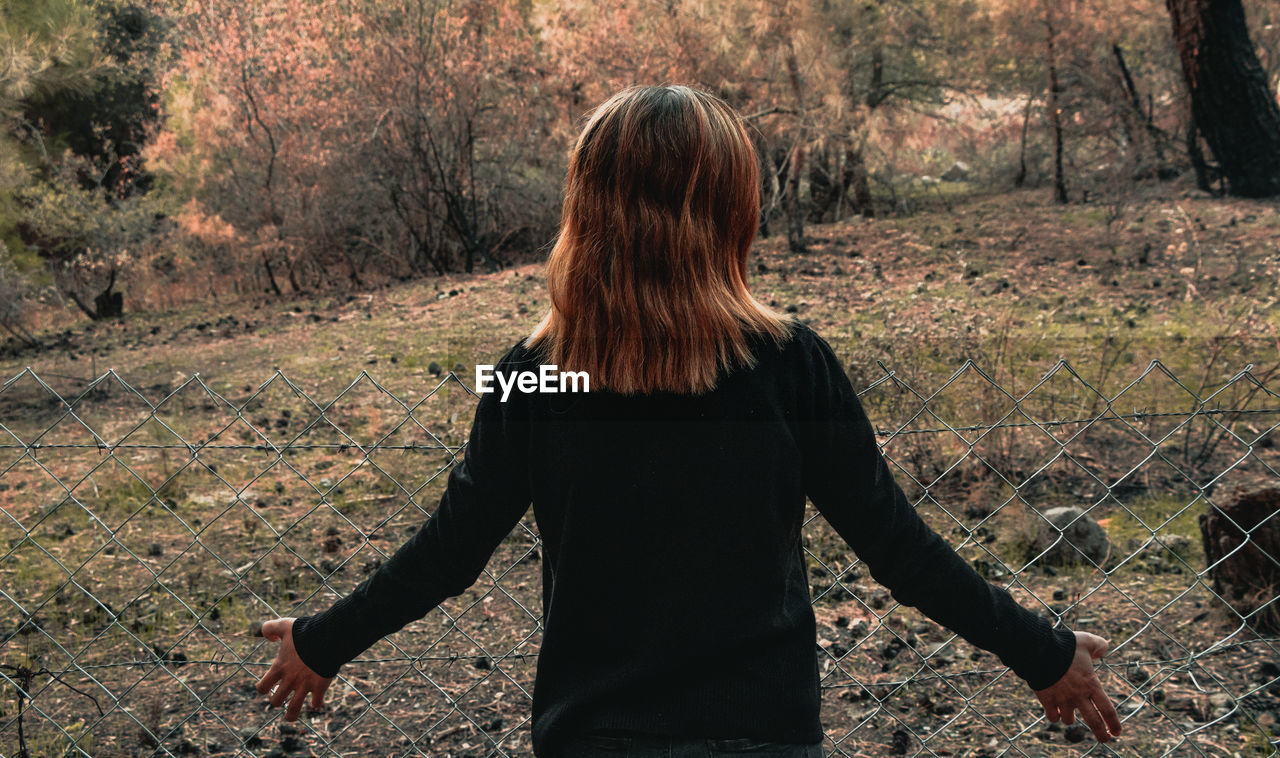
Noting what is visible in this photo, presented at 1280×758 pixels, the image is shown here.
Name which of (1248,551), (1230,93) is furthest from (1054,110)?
(1248,551)

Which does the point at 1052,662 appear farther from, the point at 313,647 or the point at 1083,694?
the point at 313,647

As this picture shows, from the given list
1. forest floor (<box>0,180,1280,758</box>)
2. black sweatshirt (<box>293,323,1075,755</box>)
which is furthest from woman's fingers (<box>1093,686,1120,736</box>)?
forest floor (<box>0,180,1280,758</box>)

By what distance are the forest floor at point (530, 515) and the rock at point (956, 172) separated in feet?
26.9

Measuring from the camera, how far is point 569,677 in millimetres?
1312

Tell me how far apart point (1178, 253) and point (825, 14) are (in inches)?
184

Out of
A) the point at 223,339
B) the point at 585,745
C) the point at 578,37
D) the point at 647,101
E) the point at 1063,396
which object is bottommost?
the point at 223,339

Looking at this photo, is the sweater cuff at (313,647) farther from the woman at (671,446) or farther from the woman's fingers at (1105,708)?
the woman's fingers at (1105,708)

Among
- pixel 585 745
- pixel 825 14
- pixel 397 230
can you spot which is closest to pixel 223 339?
pixel 397 230

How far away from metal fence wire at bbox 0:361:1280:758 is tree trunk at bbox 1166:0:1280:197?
5.95 m

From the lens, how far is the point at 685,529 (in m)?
1.25

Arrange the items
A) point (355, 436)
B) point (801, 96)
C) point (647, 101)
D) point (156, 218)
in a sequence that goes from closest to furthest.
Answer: point (647, 101) < point (355, 436) < point (801, 96) < point (156, 218)

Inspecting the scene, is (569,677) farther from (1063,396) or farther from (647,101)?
(1063,396)

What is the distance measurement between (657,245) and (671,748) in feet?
2.01

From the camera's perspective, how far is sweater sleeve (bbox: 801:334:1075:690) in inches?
51.9
